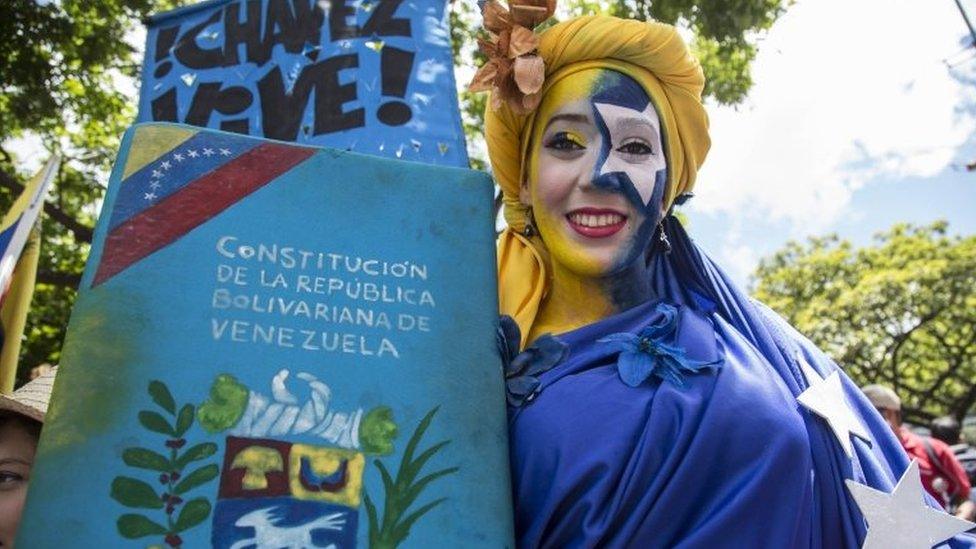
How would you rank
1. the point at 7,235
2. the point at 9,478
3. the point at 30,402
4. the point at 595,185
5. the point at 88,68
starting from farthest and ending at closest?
the point at 88,68 → the point at 7,235 → the point at 30,402 → the point at 9,478 → the point at 595,185

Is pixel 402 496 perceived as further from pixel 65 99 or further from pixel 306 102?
pixel 65 99

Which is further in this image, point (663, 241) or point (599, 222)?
point (663, 241)

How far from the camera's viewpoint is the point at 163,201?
159 centimetres

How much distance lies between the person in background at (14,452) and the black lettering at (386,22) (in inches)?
52.2

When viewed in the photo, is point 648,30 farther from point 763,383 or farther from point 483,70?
point 763,383

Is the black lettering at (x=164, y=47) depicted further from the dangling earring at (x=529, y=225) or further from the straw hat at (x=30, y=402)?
the dangling earring at (x=529, y=225)

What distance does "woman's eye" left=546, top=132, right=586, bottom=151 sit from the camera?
1.93 m

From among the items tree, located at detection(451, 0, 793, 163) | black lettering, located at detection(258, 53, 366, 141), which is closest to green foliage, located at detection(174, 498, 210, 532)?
black lettering, located at detection(258, 53, 366, 141)

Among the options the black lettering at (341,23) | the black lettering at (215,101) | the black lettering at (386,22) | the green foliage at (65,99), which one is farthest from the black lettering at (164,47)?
the green foliage at (65,99)

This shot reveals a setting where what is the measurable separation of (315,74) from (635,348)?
4.18 feet

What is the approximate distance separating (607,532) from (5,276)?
6.37 feet

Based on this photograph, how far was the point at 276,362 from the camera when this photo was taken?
1491 millimetres

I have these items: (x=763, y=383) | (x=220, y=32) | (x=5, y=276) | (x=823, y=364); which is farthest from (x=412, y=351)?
(x=5, y=276)

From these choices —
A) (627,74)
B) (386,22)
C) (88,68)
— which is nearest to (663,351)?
(627,74)
